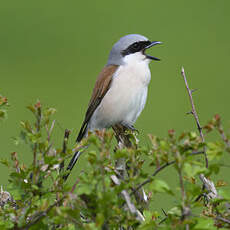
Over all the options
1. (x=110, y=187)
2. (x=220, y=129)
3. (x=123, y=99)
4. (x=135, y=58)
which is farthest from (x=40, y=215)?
(x=135, y=58)

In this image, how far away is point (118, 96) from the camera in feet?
10.3

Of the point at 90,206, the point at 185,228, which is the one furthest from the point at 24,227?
the point at 185,228

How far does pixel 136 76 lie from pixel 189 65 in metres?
3.44

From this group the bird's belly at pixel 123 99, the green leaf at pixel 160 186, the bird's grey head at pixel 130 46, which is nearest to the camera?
the green leaf at pixel 160 186

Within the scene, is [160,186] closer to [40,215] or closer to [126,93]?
[40,215]

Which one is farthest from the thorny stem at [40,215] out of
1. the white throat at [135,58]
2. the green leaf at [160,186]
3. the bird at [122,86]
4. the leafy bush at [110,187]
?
the white throat at [135,58]

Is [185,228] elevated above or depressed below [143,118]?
above

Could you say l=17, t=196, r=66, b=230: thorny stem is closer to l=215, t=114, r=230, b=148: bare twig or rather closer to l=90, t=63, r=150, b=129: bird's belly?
l=215, t=114, r=230, b=148: bare twig

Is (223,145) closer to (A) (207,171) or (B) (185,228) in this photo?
(A) (207,171)

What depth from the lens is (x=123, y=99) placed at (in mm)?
3125

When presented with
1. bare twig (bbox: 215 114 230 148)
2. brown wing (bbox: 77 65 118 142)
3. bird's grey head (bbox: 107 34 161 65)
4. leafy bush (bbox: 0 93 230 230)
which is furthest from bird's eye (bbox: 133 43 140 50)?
bare twig (bbox: 215 114 230 148)

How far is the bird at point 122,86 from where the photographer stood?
10.3 ft

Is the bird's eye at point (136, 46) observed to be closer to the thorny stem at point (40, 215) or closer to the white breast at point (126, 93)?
the white breast at point (126, 93)

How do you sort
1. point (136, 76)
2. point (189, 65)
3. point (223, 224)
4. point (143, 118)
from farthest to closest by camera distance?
point (189, 65) < point (143, 118) < point (136, 76) < point (223, 224)
